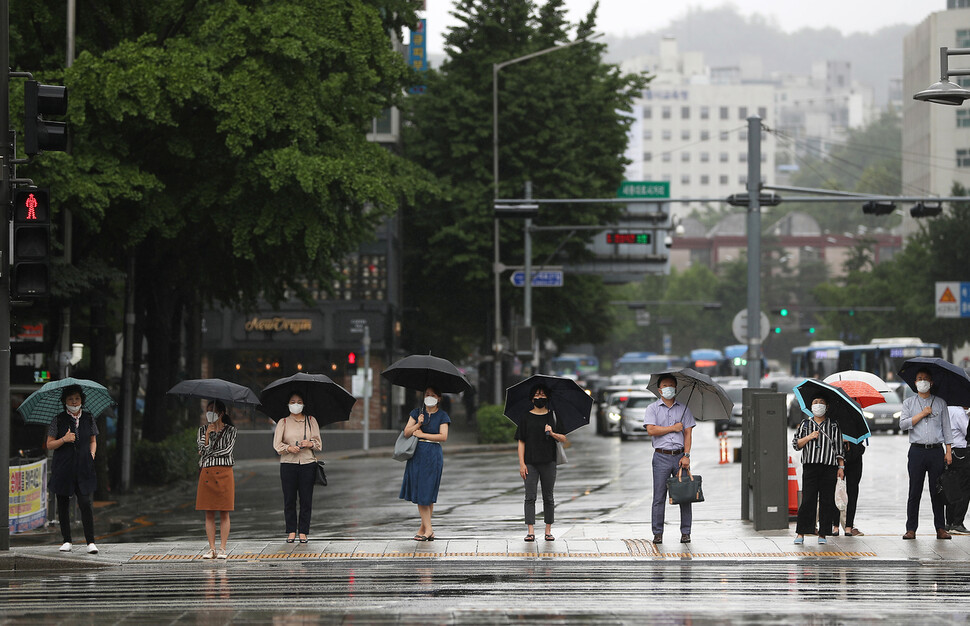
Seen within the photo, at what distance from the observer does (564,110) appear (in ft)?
159

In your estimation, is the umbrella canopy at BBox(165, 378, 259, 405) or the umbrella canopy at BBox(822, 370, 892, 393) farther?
the umbrella canopy at BBox(822, 370, 892, 393)

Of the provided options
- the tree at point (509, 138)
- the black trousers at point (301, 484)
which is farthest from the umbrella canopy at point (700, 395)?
the tree at point (509, 138)

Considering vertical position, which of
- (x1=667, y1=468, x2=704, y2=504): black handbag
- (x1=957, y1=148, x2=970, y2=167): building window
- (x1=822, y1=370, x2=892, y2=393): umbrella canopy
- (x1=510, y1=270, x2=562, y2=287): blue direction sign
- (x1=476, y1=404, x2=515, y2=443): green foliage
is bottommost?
(x1=476, y1=404, x2=515, y2=443): green foliage

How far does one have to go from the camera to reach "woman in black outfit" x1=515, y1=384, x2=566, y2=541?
53.2 ft

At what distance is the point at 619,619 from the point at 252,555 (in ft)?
19.5

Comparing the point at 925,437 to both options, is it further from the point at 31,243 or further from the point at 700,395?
the point at 31,243

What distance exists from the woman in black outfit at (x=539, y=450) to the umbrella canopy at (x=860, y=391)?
11.9ft

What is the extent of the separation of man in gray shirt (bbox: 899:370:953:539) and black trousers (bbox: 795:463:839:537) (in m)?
0.95

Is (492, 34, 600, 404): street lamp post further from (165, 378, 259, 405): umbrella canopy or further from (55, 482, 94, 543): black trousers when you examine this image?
(55, 482, 94, 543): black trousers

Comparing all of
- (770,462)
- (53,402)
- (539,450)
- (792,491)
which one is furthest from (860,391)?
(53,402)

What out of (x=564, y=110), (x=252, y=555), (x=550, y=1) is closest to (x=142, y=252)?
(x=252, y=555)

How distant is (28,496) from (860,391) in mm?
10829

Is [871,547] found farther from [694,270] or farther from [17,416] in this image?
[694,270]

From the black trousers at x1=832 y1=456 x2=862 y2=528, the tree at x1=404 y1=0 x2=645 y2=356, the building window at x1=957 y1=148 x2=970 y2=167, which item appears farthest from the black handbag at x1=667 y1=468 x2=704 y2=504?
the building window at x1=957 y1=148 x2=970 y2=167
